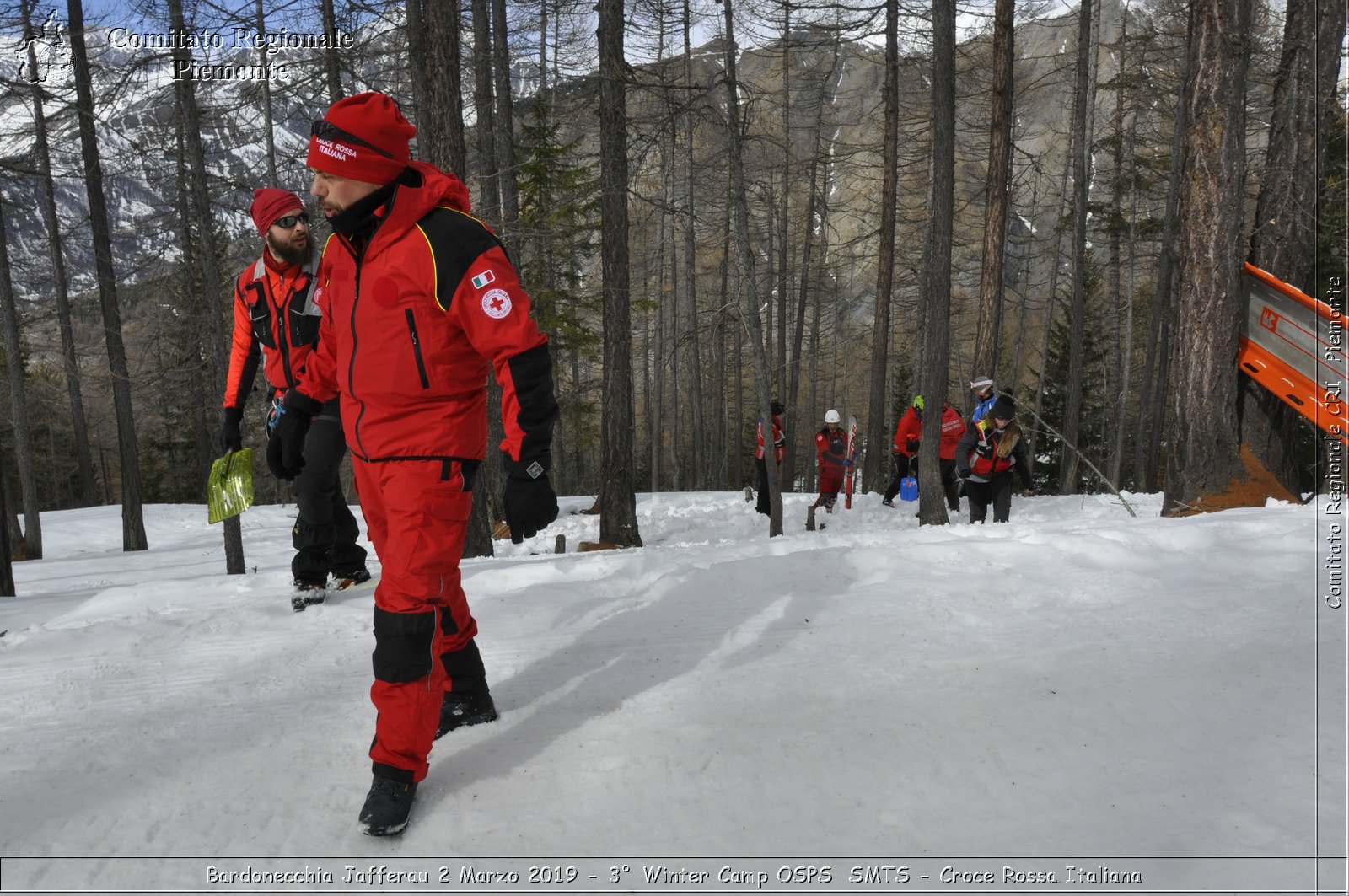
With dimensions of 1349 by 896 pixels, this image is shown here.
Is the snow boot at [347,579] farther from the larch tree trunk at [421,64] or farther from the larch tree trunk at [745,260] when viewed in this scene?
the larch tree trunk at [745,260]

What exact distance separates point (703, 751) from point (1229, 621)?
9.06ft

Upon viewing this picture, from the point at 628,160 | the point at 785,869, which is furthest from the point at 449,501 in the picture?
the point at 628,160

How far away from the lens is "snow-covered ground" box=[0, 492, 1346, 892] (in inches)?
87.0

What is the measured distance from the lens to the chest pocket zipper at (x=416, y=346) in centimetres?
252

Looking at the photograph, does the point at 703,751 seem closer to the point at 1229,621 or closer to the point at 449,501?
the point at 449,501

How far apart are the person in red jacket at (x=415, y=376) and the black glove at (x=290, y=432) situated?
3.87 ft

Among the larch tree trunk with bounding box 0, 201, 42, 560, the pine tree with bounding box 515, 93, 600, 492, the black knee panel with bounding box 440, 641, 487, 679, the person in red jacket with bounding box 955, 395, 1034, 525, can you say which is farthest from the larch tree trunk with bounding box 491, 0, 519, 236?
the black knee panel with bounding box 440, 641, 487, 679

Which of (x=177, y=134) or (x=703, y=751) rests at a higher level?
(x=177, y=134)

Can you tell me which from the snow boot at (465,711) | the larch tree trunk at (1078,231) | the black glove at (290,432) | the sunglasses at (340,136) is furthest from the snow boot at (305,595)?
the larch tree trunk at (1078,231)

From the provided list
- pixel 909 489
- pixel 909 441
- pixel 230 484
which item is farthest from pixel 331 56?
pixel 909 489

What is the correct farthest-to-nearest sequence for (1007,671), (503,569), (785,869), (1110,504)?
1. (1110,504)
2. (503,569)
3. (1007,671)
4. (785,869)

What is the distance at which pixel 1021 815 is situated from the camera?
2.35m

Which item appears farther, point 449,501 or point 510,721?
point 510,721

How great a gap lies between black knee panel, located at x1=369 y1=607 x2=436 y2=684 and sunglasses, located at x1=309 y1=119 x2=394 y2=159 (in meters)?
1.47
